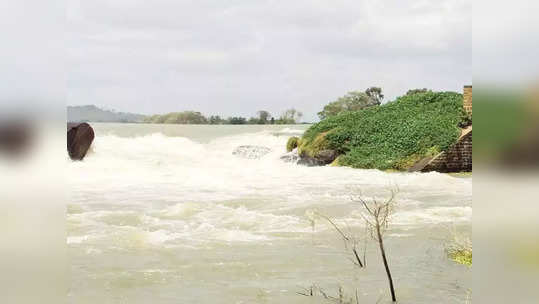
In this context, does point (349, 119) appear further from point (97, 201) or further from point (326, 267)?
point (326, 267)

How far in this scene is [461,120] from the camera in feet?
54.2

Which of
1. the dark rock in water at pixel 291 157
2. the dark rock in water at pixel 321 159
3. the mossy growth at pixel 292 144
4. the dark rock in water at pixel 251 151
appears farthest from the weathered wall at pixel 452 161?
the dark rock in water at pixel 251 151

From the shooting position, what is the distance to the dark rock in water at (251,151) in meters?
20.0

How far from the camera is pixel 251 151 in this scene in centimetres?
2042

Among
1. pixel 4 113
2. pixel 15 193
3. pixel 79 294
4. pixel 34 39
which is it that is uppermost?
pixel 34 39

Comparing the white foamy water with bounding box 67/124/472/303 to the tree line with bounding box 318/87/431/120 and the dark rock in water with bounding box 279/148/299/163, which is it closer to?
the dark rock in water with bounding box 279/148/299/163

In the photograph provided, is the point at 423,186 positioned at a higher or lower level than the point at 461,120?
lower

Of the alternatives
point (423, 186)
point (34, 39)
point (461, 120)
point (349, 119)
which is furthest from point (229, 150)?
point (34, 39)

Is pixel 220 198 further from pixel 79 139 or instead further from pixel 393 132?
pixel 393 132

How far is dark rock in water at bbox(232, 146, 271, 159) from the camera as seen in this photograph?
65.5 ft

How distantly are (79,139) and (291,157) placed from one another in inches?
245

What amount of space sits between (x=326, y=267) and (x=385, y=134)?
13.0 metres

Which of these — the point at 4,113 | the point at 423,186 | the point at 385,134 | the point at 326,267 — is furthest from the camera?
the point at 385,134

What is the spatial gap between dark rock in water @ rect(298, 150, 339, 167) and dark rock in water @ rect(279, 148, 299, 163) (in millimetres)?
426
